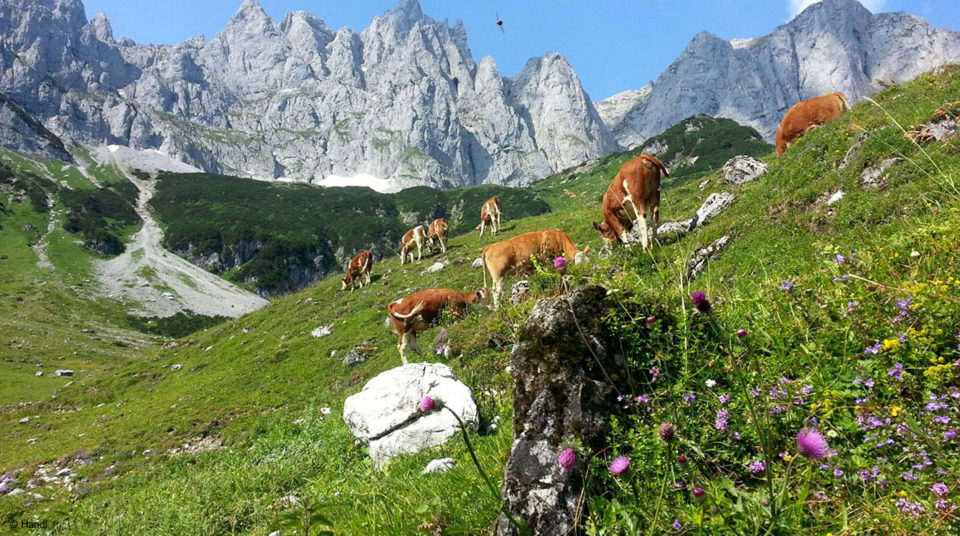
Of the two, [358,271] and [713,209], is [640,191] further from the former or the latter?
[358,271]

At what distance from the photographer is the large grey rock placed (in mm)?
7773

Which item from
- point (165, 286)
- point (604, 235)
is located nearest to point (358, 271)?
point (604, 235)

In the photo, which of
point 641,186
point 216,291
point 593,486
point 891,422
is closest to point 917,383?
point 891,422

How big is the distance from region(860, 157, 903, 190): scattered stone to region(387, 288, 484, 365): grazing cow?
10.5 meters

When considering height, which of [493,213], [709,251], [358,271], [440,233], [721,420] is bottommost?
[709,251]

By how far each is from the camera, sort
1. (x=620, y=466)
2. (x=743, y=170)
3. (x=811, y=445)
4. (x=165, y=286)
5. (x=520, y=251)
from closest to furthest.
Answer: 1. (x=811, y=445)
2. (x=620, y=466)
3. (x=520, y=251)
4. (x=743, y=170)
5. (x=165, y=286)

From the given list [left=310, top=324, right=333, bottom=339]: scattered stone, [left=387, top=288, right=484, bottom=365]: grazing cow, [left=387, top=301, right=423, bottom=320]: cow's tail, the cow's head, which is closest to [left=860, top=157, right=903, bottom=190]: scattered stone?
the cow's head

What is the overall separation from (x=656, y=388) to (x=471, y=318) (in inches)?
375

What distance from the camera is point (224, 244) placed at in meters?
148

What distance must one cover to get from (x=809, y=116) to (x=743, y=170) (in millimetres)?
3054

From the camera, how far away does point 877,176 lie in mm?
10406

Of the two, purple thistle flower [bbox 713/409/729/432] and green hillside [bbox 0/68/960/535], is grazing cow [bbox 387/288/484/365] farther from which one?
purple thistle flower [bbox 713/409/729/432]

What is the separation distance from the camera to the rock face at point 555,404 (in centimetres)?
301

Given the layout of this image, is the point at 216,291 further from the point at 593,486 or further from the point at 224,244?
the point at 593,486
